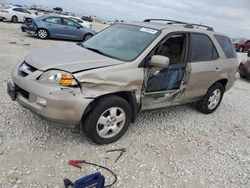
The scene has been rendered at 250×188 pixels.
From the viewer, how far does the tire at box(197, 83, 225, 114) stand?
5.48 metres

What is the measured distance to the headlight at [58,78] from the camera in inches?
131

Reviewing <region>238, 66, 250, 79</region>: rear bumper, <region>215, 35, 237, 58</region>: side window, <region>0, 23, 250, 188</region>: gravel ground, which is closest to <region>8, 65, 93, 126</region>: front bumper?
<region>0, 23, 250, 188</region>: gravel ground

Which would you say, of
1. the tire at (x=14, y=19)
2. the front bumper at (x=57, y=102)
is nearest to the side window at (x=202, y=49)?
the front bumper at (x=57, y=102)

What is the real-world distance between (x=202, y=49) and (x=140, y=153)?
2354 mm

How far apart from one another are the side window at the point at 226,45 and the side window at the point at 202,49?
0.31 meters

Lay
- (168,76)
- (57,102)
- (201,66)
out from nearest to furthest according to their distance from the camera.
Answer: (57,102) < (168,76) < (201,66)

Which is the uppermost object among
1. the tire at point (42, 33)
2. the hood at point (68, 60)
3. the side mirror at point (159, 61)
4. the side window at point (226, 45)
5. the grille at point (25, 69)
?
the side window at point (226, 45)

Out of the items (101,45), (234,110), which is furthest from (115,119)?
(234,110)

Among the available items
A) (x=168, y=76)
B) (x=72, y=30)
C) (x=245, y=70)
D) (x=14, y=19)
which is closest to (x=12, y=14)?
(x=14, y=19)

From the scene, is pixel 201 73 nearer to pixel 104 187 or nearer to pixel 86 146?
pixel 86 146

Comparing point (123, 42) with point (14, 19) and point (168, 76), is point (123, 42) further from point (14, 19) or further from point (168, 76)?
point (14, 19)

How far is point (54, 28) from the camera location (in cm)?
1534

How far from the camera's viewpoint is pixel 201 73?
193 inches

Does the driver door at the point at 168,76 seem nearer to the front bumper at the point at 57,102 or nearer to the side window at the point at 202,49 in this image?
the side window at the point at 202,49
